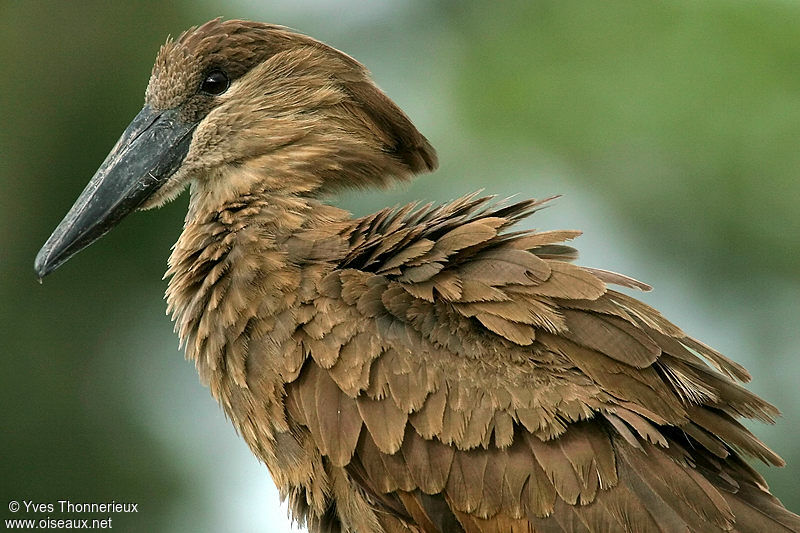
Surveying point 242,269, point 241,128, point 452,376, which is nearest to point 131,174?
point 241,128

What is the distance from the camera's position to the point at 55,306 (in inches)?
263

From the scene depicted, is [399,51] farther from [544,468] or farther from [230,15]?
[544,468]

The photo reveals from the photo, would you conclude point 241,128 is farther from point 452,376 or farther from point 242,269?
point 452,376

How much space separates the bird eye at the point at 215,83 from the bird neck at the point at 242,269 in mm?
420

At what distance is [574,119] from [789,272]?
1.50 metres

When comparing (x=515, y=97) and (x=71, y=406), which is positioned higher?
(x=515, y=97)

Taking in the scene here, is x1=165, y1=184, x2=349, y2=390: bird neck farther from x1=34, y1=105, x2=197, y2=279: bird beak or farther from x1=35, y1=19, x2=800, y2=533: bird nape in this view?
x1=34, y1=105, x2=197, y2=279: bird beak

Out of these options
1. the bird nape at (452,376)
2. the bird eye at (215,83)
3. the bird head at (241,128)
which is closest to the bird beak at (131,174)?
the bird head at (241,128)

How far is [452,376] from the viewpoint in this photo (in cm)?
366

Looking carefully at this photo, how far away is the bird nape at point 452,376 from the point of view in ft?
11.7

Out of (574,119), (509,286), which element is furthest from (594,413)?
(574,119)

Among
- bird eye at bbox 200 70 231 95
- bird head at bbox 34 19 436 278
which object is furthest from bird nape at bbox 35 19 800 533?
bird eye at bbox 200 70 231 95

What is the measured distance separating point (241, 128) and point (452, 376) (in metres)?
1.42

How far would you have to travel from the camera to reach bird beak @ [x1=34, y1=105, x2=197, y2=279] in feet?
14.6
